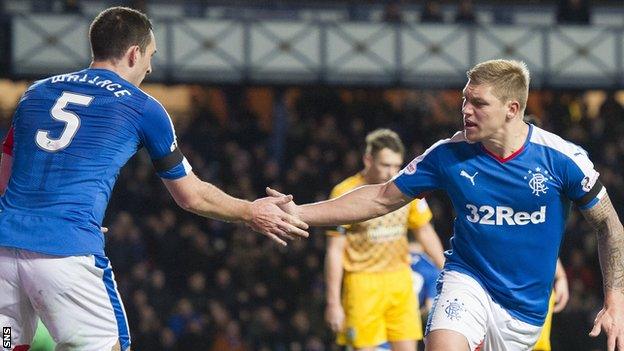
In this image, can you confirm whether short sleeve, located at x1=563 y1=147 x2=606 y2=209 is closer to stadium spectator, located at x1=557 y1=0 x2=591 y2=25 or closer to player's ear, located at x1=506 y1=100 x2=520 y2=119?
player's ear, located at x1=506 y1=100 x2=520 y2=119

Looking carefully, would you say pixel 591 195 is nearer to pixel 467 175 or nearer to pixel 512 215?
pixel 512 215

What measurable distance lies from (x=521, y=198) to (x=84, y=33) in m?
13.6

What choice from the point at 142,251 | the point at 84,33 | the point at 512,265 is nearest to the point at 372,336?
the point at 512,265

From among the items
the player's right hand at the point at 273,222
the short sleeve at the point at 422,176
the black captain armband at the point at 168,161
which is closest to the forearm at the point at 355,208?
the short sleeve at the point at 422,176

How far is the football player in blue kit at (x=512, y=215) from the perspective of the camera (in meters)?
6.56

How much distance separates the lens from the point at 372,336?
32.8 ft

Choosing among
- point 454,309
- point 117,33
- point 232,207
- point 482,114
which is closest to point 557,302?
point 454,309

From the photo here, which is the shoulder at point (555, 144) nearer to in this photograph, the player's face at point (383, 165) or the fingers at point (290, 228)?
the fingers at point (290, 228)

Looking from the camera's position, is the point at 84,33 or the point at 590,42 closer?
the point at 84,33

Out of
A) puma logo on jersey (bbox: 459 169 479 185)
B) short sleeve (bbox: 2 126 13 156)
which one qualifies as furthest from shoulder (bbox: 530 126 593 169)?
short sleeve (bbox: 2 126 13 156)

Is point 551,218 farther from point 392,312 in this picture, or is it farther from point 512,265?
point 392,312

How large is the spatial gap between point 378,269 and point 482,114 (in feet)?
12.2

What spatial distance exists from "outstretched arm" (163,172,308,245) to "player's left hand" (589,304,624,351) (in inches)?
66.6

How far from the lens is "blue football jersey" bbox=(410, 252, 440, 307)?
38.6 ft
